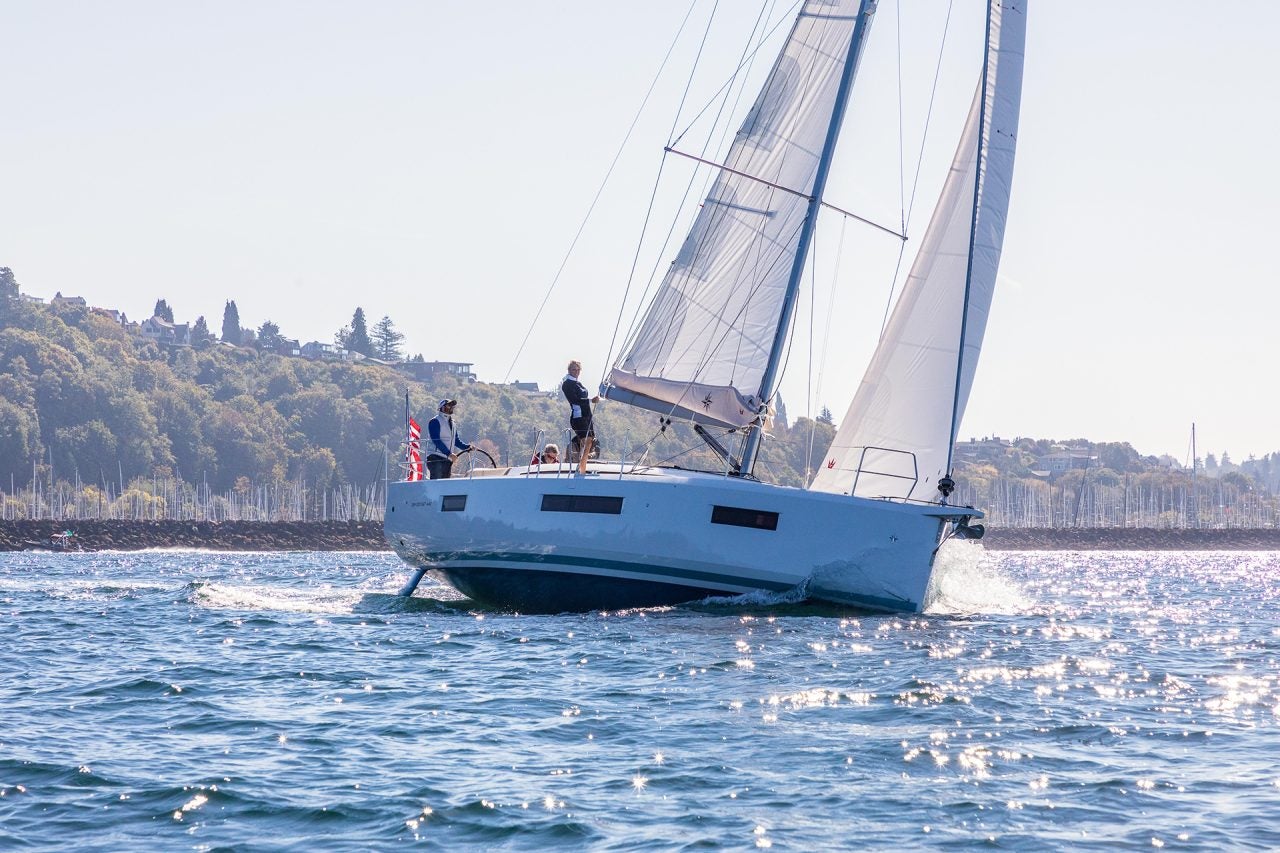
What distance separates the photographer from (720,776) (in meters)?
9.34

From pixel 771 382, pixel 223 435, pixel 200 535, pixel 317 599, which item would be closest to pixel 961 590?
pixel 771 382

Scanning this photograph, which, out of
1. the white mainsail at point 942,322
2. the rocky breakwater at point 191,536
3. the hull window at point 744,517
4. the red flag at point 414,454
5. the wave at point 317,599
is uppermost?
the white mainsail at point 942,322

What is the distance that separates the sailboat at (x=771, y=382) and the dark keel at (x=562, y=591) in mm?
33

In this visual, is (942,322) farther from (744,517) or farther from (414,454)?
(414,454)

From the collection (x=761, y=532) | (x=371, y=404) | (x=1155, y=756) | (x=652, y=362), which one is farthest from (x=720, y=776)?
(x=371, y=404)

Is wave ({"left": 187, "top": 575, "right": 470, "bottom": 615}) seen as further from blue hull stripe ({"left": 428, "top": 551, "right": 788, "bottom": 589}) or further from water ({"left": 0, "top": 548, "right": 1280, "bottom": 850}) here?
water ({"left": 0, "top": 548, "right": 1280, "bottom": 850})

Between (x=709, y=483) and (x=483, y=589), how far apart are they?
176 inches

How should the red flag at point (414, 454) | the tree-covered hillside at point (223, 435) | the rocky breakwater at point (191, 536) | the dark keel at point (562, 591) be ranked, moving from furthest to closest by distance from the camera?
1. the tree-covered hillside at point (223, 435)
2. the rocky breakwater at point (191, 536)
3. the red flag at point (414, 454)
4. the dark keel at point (562, 591)

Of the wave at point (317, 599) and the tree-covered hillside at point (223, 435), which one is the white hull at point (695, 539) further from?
the tree-covered hillside at point (223, 435)

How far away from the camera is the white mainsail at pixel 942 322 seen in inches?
753

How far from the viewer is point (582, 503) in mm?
18000

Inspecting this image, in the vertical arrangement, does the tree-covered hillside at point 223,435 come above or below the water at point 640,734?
above

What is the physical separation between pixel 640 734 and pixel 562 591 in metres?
8.25

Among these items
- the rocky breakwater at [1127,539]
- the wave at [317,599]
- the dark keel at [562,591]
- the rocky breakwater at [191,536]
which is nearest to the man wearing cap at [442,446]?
the dark keel at [562,591]
